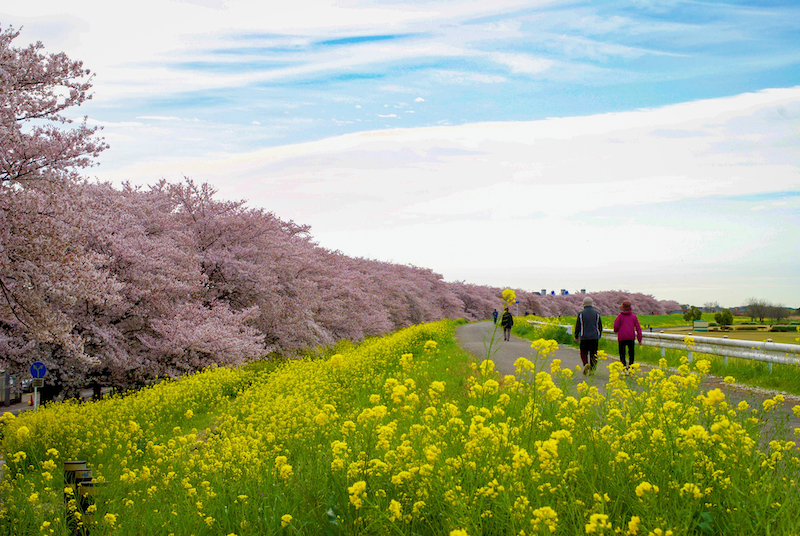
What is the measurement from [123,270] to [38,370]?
3947 millimetres

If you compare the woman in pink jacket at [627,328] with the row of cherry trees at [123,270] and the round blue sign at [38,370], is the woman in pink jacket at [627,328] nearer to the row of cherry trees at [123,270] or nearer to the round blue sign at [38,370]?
the row of cherry trees at [123,270]

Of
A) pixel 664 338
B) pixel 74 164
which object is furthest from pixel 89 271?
pixel 664 338

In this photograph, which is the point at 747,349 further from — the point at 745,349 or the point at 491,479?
the point at 491,479

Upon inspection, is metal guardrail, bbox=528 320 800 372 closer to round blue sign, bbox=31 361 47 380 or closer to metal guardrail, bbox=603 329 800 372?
metal guardrail, bbox=603 329 800 372

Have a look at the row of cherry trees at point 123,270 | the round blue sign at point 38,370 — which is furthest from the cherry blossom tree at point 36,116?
the round blue sign at point 38,370

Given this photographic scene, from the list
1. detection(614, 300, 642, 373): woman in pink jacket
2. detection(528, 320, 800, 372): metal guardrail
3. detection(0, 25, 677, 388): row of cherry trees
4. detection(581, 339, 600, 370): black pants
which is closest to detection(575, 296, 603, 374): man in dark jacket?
detection(581, 339, 600, 370): black pants

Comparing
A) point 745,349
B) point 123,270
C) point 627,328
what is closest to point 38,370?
point 123,270

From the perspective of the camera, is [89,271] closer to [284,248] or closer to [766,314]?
[284,248]

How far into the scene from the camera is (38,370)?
1839 centimetres

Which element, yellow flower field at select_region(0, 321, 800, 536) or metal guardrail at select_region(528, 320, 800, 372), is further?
metal guardrail at select_region(528, 320, 800, 372)

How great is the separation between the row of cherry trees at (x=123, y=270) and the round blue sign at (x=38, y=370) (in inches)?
A: 13.9

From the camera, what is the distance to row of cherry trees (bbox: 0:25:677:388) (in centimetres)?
1388

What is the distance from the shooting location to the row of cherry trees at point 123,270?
13875mm

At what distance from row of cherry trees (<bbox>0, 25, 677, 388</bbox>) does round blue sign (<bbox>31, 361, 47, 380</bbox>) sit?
0.35 metres
